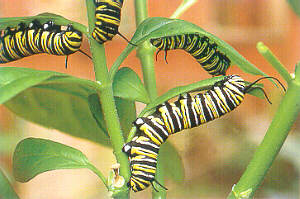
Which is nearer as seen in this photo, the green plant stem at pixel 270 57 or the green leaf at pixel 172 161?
the green plant stem at pixel 270 57

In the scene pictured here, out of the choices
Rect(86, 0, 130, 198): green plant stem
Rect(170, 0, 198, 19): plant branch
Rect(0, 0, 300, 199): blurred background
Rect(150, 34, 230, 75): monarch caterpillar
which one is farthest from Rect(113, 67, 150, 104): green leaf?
Rect(0, 0, 300, 199): blurred background

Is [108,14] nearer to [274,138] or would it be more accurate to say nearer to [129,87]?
[129,87]

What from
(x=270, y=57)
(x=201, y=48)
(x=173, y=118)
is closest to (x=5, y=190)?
(x=173, y=118)

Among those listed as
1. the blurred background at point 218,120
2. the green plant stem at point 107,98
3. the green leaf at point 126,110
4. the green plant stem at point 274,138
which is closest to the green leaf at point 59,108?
the green leaf at point 126,110

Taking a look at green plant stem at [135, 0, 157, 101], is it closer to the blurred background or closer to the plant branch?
the plant branch

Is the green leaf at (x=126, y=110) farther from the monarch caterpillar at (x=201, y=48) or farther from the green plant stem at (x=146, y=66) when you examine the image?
the monarch caterpillar at (x=201, y=48)

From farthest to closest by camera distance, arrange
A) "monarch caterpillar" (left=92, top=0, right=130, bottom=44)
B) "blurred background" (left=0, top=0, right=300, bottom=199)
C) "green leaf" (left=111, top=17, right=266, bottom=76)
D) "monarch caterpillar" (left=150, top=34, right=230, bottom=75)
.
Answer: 1. "blurred background" (left=0, top=0, right=300, bottom=199)
2. "monarch caterpillar" (left=150, top=34, right=230, bottom=75)
3. "monarch caterpillar" (left=92, top=0, right=130, bottom=44)
4. "green leaf" (left=111, top=17, right=266, bottom=76)
